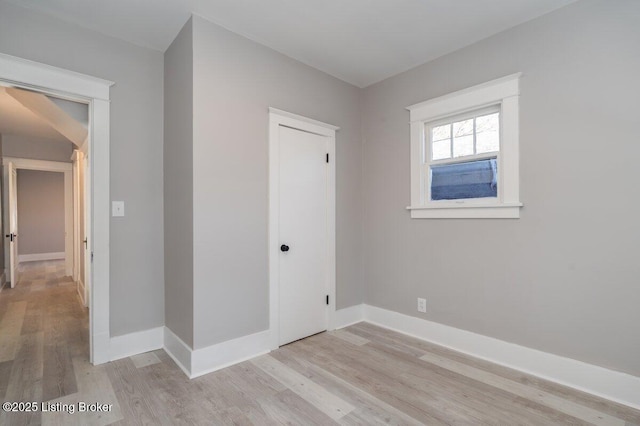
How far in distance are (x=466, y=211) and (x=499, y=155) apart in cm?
53

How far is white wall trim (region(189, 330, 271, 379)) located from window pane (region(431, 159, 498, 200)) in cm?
212

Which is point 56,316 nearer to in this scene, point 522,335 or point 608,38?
point 522,335

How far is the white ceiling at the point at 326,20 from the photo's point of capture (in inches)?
86.8

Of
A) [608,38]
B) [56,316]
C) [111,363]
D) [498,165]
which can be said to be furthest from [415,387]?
[56,316]

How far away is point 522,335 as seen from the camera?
2395 millimetres

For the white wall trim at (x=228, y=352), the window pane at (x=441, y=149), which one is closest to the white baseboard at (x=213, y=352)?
the white wall trim at (x=228, y=352)

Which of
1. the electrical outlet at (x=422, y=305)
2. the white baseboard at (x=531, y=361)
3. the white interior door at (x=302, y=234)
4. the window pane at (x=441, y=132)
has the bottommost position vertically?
the white baseboard at (x=531, y=361)

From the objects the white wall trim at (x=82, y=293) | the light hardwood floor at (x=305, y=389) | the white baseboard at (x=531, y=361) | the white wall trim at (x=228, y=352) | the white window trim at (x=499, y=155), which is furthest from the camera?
the white wall trim at (x=82, y=293)

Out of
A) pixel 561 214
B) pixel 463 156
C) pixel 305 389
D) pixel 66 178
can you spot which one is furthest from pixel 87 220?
pixel 561 214

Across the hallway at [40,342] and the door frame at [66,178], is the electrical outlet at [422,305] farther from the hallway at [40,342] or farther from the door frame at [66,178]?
the door frame at [66,178]

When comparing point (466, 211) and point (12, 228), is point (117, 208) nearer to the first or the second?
point (466, 211)

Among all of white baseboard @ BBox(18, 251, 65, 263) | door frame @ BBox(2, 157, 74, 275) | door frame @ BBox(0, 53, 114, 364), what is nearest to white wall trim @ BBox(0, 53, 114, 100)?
door frame @ BBox(0, 53, 114, 364)

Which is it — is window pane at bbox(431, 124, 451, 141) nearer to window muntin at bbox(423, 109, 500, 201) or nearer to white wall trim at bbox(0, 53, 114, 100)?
window muntin at bbox(423, 109, 500, 201)

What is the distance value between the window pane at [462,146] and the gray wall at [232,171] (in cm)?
153
